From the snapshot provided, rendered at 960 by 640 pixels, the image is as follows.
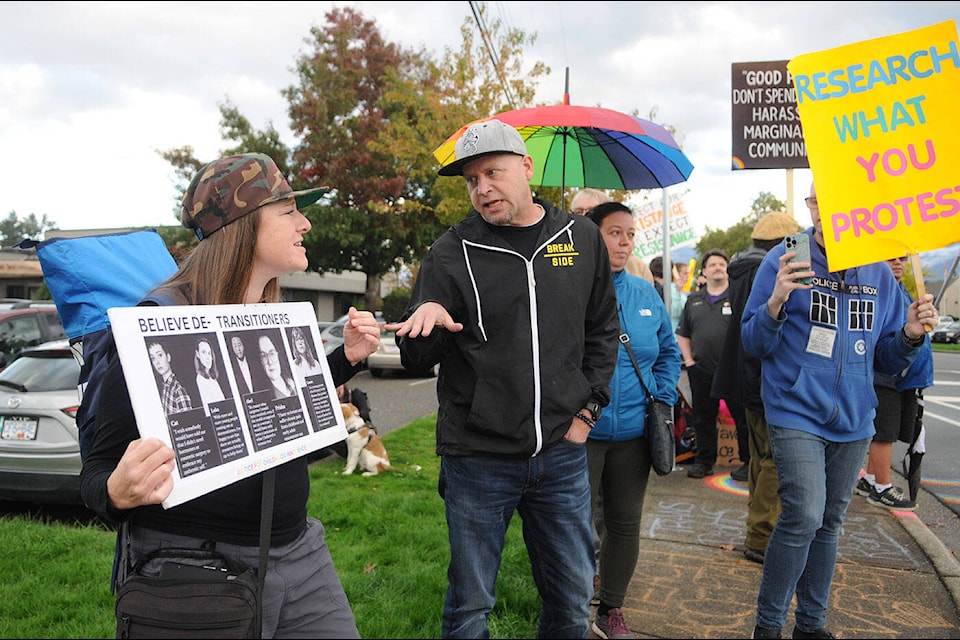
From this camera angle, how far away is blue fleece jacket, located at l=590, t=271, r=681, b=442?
3449mm

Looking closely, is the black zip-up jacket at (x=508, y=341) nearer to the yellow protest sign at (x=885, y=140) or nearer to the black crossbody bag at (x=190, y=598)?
the black crossbody bag at (x=190, y=598)

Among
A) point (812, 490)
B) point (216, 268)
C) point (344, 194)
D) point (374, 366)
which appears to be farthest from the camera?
point (344, 194)

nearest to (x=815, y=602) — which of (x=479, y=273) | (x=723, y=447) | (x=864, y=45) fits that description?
(x=479, y=273)

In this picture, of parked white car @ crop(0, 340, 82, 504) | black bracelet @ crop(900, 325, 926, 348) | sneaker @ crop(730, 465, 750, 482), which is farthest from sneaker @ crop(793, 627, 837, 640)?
parked white car @ crop(0, 340, 82, 504)

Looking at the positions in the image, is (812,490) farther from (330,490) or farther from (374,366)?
(374,366)

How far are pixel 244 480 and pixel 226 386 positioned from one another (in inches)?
10.3

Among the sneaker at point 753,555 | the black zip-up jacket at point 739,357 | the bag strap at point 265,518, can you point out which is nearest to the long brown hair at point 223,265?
the bag strap at point 265,518

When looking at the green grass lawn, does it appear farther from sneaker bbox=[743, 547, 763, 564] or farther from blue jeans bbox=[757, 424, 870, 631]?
sneaker bbox=[743, 547, 763, 564]

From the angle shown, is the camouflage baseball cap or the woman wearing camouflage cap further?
the camouflage baseball cap

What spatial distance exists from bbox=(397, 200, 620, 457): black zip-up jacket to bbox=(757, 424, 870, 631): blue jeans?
105 cm

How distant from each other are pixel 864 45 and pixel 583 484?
7.71ft

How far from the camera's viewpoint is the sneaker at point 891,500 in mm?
5688

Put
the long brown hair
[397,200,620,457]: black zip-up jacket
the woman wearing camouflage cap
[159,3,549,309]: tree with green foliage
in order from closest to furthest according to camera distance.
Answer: the woman wearing camouflage cap → the long brown hair → [397,200,620,457]: black zip-up jacket → [159,3,549,309]: tree with green foliage

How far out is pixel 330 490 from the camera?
6504 mm
